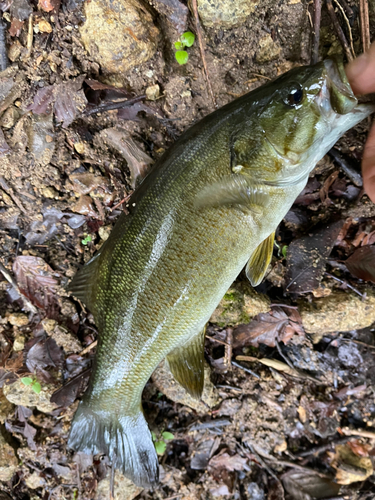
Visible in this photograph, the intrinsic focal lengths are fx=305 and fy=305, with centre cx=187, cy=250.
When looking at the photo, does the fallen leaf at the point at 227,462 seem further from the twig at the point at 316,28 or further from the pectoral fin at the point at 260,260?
the twig at the point at 316,28

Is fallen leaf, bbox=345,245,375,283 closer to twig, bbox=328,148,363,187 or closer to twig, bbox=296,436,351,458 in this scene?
twig, bbox=328,148,363,187

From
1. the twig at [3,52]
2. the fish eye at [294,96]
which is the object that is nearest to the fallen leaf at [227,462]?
the fish eye at [294,96]

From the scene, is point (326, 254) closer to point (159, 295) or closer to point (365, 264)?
point (365, 264)

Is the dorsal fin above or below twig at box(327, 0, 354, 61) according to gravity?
below

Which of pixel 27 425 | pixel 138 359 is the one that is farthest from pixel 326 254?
pixel 27 425

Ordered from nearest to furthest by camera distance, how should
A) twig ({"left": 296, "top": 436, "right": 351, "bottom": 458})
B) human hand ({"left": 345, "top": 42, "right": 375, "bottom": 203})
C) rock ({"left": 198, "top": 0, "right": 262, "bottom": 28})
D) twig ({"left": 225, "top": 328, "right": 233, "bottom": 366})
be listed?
1. human hand ({"left": 345, "top": 42, "right": 375, "bottom": 203})
2. rock ({"left": 198, "top": 0, "right": 262, "bottom": 28})
3. twig ({"left": 225, "top": 328, "right": 233, "bottom": 366})
4. twig ({"left": 296, "top": 436, "right": 351, "bottom": 458})

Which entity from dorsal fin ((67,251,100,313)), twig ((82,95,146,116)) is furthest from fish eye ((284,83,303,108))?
dorsal fin ((67,251,100,313))
